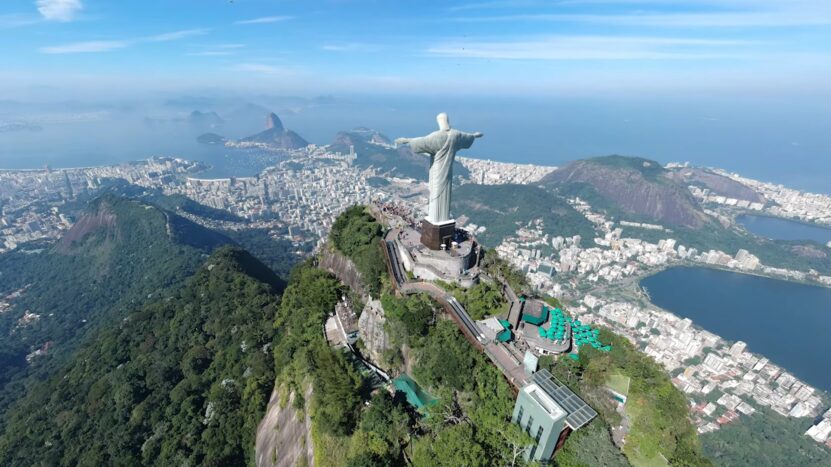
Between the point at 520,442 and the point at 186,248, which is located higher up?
the point at 520,442

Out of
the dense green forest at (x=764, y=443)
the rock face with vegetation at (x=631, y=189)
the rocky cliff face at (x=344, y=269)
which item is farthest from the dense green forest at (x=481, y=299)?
the rock face with vegetation at (x=631, y=189)

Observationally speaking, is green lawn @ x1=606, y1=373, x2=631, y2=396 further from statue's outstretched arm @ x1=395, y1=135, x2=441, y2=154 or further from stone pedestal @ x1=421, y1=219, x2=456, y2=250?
statue's outstretched arm @ x1=395, y1=135, x2=441, y2=154

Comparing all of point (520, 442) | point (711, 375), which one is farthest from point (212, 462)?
point (711, 375)

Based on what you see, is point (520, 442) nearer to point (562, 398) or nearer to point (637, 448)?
point (562, 398)

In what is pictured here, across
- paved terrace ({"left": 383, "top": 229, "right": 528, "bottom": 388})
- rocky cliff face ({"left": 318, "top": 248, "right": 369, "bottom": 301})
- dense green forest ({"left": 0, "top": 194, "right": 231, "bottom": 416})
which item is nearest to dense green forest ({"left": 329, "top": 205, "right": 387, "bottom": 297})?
rocky cliff face ({"left": 318, "top": 248, "right": 369, "bottom": 301})

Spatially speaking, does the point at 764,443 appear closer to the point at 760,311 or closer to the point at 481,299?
the point at 760,311

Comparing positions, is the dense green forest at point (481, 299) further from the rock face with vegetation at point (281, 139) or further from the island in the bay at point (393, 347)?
the rock face with vegetation at point (281, 139)
